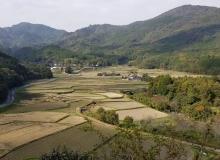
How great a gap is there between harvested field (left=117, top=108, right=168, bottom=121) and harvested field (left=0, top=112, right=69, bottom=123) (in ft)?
26.4

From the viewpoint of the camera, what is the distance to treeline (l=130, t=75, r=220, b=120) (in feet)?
219

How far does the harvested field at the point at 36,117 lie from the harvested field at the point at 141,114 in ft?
26.4

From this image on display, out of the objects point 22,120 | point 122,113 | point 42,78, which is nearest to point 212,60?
point 42,78

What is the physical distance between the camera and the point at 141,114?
2303 inches

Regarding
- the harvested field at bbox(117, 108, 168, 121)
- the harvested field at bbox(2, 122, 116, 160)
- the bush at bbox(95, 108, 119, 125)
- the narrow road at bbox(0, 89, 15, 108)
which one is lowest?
the harvested field at bbox(117, 108, 168, 121)

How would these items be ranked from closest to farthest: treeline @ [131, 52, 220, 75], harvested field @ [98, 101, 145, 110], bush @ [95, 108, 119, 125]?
bush @ [95, 108, 119, 125]
harvested field @ [98, 101, 145, 110]
treeline @ [131, 52, 220, 75]

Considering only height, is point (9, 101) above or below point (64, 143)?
below

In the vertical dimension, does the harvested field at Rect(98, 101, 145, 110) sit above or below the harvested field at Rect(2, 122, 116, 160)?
below

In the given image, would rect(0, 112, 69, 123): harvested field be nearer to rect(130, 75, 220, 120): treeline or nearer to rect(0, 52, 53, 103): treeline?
rect(130, 75, 220, 120): treeline

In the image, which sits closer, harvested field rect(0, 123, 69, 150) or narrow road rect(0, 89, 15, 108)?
harvested field rect(0, 123, 69, 150)

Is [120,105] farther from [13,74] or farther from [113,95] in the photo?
[13,74]

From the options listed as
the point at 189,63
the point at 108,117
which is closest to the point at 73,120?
the point at 108,117

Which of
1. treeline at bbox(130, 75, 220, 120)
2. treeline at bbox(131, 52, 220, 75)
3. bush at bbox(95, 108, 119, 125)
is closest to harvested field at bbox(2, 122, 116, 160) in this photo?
bush at bbox(95, 108, 119, 125)

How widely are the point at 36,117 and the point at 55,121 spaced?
343 centimetres
